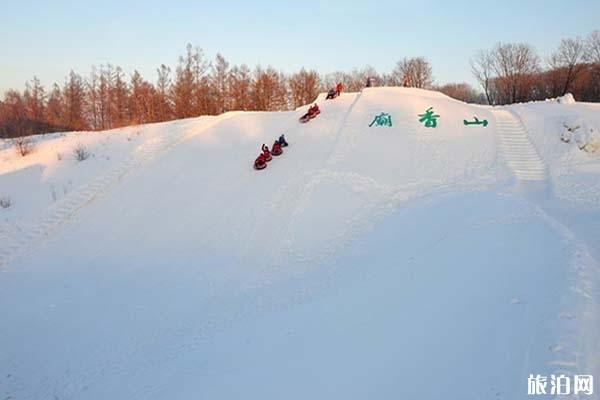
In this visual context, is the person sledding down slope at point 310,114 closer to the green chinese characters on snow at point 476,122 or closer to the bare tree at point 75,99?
the green chinese characters on snow at point 476,122

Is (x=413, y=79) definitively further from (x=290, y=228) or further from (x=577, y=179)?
(x=290, y=228)

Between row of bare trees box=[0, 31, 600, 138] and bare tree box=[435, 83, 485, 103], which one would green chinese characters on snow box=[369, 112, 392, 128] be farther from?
bare tree box=[435, 83, 485, 103]

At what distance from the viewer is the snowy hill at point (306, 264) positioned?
6395 mm

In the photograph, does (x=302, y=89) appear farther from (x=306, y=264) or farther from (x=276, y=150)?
(x=306, y=264)

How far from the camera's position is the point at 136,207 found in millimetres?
13508

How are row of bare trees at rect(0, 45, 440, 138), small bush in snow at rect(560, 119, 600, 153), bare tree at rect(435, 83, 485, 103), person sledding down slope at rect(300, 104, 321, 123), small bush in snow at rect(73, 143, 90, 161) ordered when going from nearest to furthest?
small bush in snow at rect(560, 119, 600, 153), small bush in snow at rect(73, 143, 90, 161), person sledding down slope at rect(300, 104, 321, 123), row of bare trees at rect(0, 45, 440, 138), bare tree at rect(435, 83, 485, 103)

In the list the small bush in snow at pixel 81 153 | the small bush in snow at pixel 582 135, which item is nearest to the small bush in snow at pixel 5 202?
the small bush in snow at pixel 81 153

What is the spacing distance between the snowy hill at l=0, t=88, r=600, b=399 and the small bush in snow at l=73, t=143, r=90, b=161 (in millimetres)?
284

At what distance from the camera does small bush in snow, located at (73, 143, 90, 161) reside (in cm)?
1671

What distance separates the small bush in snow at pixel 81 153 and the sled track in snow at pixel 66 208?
1.68 meters

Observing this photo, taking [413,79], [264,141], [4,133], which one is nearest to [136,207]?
[264,141]

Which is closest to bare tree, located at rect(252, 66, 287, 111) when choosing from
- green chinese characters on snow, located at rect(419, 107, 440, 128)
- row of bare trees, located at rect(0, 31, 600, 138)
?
row of bare trees, located at rect(0, 31, 600, 138)

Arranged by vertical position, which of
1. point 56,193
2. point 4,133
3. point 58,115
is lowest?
point 56,193

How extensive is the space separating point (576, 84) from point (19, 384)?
55.3 meters
